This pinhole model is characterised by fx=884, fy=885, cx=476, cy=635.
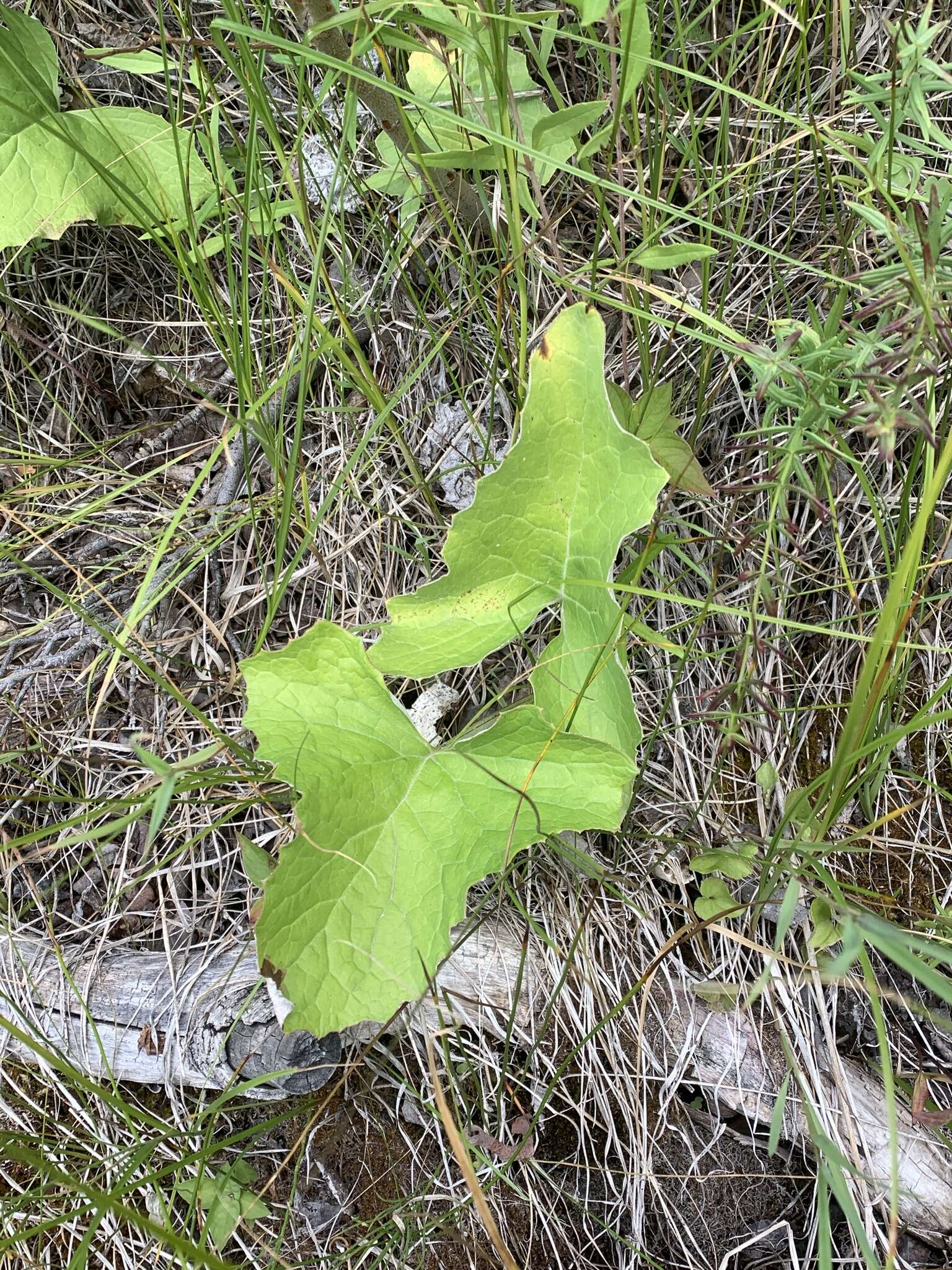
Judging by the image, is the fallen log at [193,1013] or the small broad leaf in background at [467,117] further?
the fallen log at [193,1013]

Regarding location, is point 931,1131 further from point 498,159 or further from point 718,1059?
point 498,159

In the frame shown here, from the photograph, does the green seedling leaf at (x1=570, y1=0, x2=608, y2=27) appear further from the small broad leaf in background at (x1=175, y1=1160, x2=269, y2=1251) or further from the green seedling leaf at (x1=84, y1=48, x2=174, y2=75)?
the small broad leaf in background at (x1=175, y1=1160, x2=269, y2=1251)

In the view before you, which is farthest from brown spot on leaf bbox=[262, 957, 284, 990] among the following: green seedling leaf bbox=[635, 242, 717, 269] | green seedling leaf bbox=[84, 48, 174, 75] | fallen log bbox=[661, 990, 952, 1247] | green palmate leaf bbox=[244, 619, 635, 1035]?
green seedling leaf bbox=[84, 48, 174, 75]

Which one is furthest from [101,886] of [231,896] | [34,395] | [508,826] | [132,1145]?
[34,395]

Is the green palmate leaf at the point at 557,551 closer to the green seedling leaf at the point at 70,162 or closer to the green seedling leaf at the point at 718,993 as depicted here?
the green seedling leaf at the point at 718,993

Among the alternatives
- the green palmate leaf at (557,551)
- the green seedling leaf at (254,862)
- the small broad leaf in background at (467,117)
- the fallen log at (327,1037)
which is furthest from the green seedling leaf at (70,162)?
the fallen log at (327,1037)
